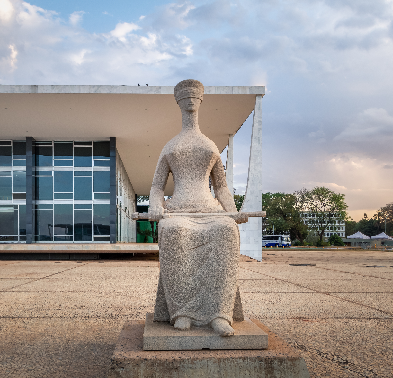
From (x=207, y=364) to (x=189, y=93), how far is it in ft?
7.81

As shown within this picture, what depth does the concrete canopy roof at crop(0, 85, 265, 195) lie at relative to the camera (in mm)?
15133

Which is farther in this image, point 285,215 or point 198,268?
point 285,215

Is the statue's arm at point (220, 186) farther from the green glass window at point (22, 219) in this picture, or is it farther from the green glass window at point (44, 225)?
the green glass window at point (22, 219)

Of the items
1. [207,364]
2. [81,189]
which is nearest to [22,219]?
[81,189]

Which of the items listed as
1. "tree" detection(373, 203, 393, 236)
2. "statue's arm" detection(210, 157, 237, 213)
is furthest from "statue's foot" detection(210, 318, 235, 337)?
"tree" detection(373, 203, 393, 236)

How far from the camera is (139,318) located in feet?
15.8

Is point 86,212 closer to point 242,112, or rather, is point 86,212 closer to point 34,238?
point 34,238

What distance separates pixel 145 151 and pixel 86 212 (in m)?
6.07

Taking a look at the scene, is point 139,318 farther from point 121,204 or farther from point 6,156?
point 121,204

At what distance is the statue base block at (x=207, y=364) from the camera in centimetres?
247

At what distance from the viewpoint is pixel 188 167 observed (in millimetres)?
3521

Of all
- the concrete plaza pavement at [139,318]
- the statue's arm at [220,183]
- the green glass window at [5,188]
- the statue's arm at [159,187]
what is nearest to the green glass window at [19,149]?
the green glass window at [5,188]

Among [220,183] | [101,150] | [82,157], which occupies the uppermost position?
[101,150]

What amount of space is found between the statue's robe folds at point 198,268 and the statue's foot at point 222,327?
0.22 feet
